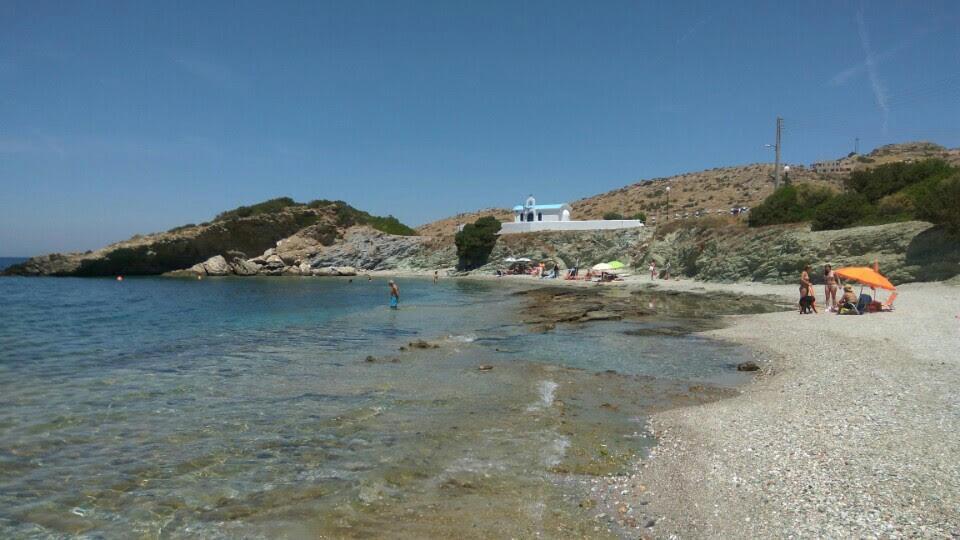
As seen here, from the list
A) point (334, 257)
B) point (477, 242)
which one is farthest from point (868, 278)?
point (334, 257)

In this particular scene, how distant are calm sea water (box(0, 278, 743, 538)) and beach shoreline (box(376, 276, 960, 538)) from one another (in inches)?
30.6

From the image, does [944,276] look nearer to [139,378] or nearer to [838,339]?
[838,339]

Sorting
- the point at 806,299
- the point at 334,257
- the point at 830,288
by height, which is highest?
the point at 334,257

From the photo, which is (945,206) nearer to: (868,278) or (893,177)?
(868,278)

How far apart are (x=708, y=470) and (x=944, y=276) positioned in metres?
26.9

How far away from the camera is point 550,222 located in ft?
236

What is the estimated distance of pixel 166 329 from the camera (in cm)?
2428

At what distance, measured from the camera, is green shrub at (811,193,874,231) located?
3572 cm

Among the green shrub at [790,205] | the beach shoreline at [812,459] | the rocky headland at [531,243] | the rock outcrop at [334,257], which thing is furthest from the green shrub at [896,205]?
the rock outcrop at [334,257]

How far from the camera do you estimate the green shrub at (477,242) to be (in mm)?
70812

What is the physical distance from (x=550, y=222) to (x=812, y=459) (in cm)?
6587

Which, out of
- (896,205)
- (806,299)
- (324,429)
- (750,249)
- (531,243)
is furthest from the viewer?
(531,243)

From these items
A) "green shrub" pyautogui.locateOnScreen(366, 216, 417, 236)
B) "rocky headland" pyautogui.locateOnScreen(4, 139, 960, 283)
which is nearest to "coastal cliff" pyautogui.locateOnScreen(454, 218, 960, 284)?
"rocky headland" pyautogui.locateOnScreen(4, 139, 960, 283)

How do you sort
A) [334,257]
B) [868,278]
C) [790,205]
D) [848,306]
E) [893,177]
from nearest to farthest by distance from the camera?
[868,278] < [848,306] < [893,177] < [790,205] < [334,257]
